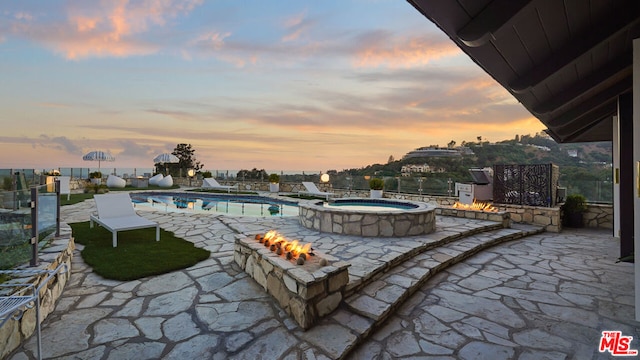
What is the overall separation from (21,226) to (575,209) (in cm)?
1209

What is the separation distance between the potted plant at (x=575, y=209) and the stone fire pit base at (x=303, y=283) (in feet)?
28.7

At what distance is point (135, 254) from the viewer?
461 cm

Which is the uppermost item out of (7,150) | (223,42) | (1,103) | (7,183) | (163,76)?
(223,42)

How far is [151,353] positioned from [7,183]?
9.39 feet

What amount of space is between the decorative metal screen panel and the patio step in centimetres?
327

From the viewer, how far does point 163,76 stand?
11.5 meters

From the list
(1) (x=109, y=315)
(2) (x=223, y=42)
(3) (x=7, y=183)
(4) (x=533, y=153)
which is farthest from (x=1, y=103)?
(4) (x=533, y=153)

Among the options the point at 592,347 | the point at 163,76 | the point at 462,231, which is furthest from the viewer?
the point at 163,76

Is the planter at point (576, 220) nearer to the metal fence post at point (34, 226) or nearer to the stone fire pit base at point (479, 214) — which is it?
the stone fire pit base at point (479, 214)

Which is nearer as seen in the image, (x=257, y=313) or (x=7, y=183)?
(x=257, y=313)

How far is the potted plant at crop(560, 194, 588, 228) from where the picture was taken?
8.30 metres

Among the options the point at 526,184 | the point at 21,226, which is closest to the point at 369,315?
the point at 21,226

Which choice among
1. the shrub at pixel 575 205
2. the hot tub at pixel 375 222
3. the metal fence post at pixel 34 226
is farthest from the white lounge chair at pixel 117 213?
the shrub at pixel 575 205

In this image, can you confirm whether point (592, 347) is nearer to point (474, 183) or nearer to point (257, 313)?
point (257, 313)
